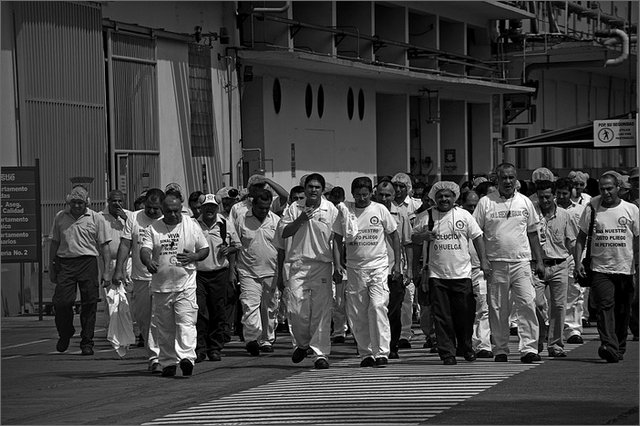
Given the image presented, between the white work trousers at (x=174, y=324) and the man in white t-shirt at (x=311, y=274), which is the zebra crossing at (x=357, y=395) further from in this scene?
the white work trousers at (x=174, y=324)

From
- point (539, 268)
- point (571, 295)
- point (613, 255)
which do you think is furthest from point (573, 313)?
point (613, 255)

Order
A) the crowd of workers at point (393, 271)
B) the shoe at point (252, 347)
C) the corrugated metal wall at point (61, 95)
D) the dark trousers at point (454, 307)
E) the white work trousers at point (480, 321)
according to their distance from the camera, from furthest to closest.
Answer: the corrugated metal wall at point (61, 95) < the shoe at point (252, 347) < the white work trousers at point (480, 321) < the dark trousers at point (454, 307) < the crowd of workers at point (393, 271)

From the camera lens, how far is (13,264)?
75.0 ft

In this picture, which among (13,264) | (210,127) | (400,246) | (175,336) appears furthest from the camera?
(210,127)

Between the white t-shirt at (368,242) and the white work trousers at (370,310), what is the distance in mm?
77

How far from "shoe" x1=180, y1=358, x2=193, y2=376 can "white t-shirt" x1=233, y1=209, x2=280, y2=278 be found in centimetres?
264

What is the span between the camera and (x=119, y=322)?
16.8m

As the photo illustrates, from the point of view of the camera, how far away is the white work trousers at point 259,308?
54.9ft

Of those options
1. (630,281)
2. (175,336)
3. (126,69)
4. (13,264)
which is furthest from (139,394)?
(126,69)

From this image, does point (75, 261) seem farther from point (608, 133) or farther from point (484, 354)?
point (608, 133)

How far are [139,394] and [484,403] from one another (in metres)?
3.43

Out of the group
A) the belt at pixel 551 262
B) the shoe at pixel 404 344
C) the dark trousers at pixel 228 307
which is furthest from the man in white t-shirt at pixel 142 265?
the belt at pixel 551 262

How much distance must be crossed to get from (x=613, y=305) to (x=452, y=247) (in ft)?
5.99

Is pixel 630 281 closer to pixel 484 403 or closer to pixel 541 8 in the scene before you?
pixel 484 403
